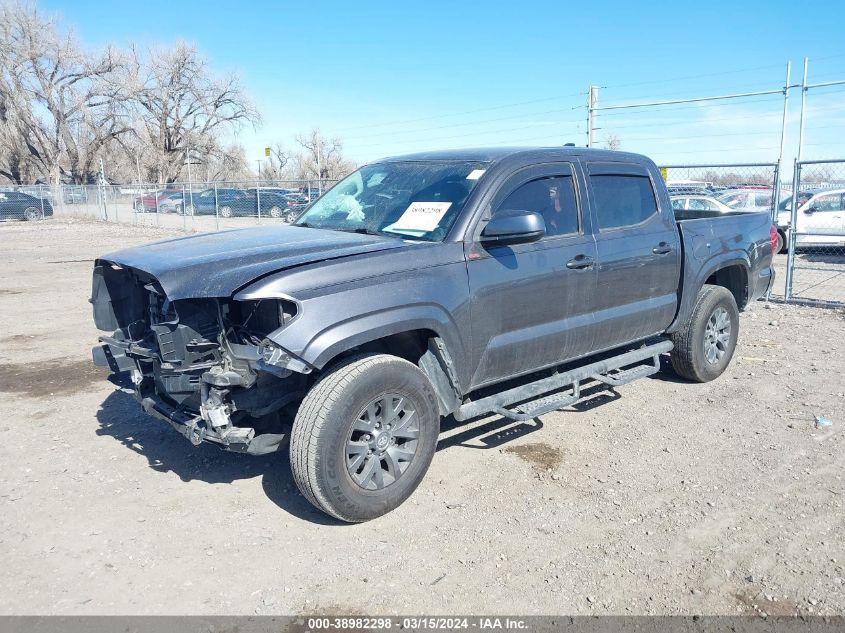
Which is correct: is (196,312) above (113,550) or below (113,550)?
above

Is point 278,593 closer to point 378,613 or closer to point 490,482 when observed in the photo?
point 378,613

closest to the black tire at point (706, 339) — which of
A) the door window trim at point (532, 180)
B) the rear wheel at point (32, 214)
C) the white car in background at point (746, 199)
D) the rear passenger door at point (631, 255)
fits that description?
the rear passenger door at point (631, 255)

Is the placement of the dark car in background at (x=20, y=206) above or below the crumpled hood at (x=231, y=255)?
above

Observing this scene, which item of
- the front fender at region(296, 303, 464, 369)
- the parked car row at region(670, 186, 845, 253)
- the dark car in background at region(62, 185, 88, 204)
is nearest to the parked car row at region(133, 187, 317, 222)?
the dark car in background at region(62, 185, 88, 204)

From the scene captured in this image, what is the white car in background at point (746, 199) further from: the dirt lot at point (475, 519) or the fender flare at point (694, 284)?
the dirt lot at point (475, 519)

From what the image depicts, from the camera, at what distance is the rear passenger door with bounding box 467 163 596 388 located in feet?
14.0

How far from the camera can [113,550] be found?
358 cm

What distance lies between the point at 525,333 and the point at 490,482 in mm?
979

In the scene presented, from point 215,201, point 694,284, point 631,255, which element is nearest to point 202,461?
point 631,255

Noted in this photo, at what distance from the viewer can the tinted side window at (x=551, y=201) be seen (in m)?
4.60

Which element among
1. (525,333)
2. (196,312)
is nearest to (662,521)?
(525,333)

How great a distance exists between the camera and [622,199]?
5.36m

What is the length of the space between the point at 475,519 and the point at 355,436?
0.84 m

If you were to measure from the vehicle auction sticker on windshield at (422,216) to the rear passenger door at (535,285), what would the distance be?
28 cm
